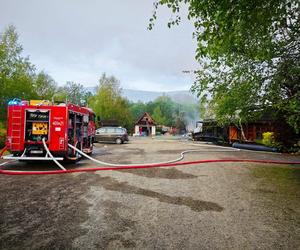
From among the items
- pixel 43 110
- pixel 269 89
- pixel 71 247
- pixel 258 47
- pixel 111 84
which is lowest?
pixel 71 247

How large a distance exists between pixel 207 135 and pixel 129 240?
33707 mm

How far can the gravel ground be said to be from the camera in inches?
135

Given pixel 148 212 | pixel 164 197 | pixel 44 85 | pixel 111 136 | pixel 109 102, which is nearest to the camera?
pixel 148 212

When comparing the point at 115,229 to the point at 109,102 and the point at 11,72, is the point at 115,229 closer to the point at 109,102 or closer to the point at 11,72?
the point at 11,72

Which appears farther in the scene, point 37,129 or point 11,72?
point 11,72

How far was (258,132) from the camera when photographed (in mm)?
31953

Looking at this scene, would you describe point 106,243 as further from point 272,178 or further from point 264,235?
point 272,178

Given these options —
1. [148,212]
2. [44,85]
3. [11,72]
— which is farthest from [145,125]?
[148,212]

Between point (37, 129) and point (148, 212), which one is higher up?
point (37, 129)

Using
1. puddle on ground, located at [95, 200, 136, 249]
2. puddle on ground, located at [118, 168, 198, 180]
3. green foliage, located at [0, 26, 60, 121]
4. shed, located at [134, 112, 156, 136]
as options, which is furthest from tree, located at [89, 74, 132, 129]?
puddle on ground, located at [95, 200, 136, 249]

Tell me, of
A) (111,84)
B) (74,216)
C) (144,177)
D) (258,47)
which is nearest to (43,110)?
(144,177)

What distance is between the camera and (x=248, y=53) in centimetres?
795

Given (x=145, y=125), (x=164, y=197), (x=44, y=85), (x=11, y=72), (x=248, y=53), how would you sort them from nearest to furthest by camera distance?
(x=164, y=197), (x=248, y=53), (x=11, y=72), (x=44, y=85), (x=145, y=125)

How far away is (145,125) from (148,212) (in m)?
72.0
